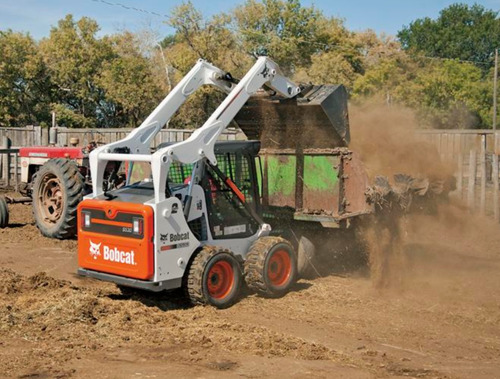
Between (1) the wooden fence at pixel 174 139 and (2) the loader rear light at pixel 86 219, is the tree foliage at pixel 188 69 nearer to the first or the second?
(1) the wooden fence at pixel 174 139

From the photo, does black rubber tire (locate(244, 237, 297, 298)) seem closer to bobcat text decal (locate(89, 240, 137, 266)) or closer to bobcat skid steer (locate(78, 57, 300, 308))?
bobcat skid steer (locate(78, 57, 300, 308))

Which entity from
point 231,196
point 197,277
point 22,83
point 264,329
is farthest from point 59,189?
point 22,83

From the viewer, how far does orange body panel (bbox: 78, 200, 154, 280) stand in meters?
7.54

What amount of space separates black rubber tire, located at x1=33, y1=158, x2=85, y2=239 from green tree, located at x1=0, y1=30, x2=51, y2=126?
924 inches

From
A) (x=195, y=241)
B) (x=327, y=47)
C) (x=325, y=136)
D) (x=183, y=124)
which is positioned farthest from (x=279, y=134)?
(x=327, y=47)

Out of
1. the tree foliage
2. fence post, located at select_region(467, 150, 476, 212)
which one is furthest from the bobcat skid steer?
the tree foliage

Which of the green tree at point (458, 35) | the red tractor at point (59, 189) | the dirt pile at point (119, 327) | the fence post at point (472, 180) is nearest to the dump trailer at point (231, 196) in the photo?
the dirt pile at point (119, 327)

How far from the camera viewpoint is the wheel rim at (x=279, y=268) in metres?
8.79

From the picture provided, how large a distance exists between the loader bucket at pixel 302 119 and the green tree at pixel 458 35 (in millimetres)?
55200

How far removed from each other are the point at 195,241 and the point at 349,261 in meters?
3.61

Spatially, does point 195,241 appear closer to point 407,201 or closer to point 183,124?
point 407,201

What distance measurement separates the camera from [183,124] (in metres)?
34.8

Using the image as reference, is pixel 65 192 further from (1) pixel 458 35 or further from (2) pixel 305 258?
(1) pixel 458 35

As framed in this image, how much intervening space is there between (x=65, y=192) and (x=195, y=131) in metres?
4.77
